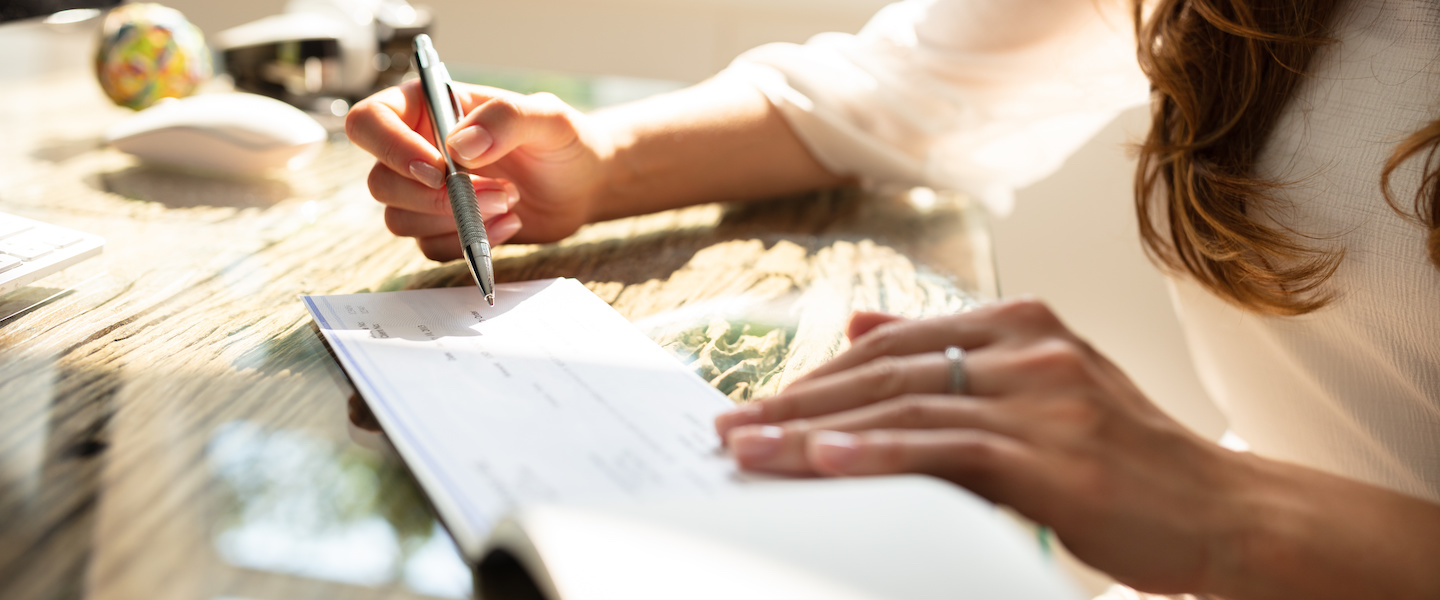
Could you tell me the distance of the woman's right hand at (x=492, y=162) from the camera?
1.70ft

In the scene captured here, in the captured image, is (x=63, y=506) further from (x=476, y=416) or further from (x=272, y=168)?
(x=272, y=168)

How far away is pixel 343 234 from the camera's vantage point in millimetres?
597

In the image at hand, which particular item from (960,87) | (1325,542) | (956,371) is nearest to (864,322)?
(956,371)

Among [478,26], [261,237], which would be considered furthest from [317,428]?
[478,26]

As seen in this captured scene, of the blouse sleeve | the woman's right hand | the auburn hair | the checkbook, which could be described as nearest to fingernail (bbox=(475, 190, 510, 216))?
the woman's right hand

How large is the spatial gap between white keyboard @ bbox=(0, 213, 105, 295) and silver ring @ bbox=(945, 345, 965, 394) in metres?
0.42

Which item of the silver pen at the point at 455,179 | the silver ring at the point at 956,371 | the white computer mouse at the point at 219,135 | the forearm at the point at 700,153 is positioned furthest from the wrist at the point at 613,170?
the silver ring at the point at 956,371

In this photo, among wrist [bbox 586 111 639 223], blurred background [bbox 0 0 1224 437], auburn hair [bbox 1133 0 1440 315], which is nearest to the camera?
auburn hair [bbox 1133 0 1440 315]

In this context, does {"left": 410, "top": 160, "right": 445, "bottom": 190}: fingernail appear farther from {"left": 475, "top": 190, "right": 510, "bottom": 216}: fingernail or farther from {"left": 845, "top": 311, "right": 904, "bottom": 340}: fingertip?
{"left": 845, "top": 311, "right": 904, "bottom": 340}: fingertip

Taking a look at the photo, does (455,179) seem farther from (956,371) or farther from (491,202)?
(956,371)

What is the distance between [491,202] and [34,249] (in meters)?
0.22

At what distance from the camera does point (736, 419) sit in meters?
0.33

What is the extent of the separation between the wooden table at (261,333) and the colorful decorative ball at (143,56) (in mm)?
46

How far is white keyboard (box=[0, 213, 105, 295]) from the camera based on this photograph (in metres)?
0.44
